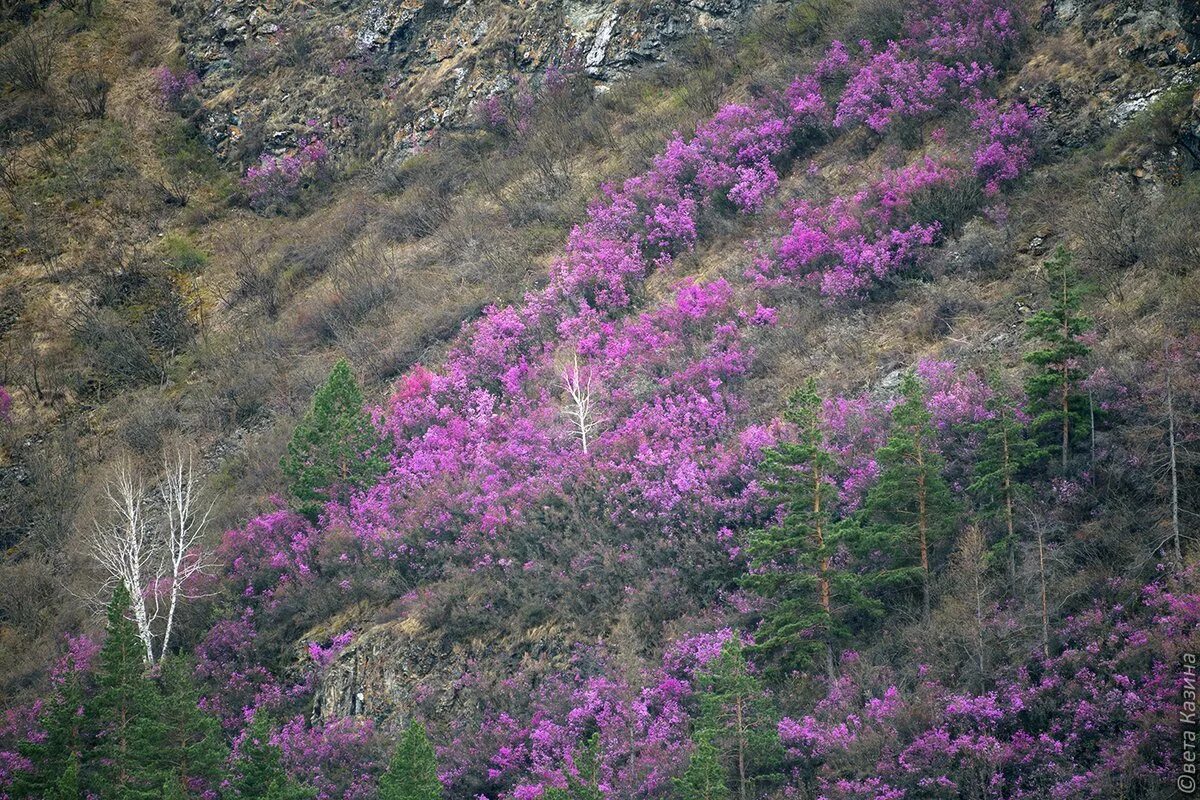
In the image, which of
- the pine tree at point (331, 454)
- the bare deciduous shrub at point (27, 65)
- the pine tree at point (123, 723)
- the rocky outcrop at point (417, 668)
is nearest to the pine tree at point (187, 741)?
the pine tree at point (123, 723)

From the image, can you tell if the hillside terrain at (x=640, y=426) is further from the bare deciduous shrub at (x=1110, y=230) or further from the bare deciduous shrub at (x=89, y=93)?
the bare deciduous shrub at (x=89, y=93)

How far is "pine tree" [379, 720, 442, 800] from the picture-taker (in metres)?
16.0

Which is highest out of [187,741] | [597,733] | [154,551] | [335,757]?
[154,551]

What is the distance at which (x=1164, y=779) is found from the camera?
41.1ft

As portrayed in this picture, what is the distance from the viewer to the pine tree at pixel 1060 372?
16266 mm

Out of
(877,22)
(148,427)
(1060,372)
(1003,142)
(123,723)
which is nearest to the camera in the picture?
(1060,372)

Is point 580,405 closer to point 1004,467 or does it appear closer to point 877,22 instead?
point 1004,467

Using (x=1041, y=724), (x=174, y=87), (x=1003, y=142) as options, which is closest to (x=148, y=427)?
(x=174, y=87)

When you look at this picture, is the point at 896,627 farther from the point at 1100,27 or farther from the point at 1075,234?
the point at 1100,27

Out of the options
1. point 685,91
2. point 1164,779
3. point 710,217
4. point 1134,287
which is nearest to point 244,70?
point 685,91

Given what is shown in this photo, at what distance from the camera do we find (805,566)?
1736cm

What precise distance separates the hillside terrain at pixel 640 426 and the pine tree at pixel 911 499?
0.08 m

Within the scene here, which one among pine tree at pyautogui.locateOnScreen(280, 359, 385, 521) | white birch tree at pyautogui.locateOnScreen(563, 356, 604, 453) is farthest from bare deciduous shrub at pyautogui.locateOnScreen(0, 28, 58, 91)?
white birch tree at pyautogui.locateOnScreen(563, 356, 604, 453)

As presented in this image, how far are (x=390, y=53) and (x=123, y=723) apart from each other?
98.1ft
